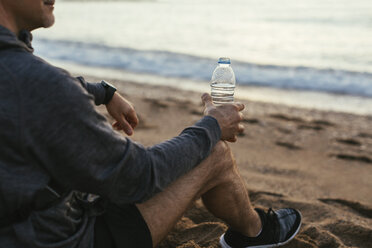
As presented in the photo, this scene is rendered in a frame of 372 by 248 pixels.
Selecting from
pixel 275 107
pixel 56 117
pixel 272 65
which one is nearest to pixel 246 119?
pixel 275 107

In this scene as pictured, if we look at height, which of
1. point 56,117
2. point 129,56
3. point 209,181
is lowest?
point 129,56

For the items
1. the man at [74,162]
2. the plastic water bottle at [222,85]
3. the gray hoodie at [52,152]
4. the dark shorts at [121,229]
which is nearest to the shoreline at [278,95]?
the plastic water bottle at [222,85]

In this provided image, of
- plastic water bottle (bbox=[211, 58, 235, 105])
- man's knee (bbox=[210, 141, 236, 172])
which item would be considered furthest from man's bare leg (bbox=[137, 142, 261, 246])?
plastic water bottle (bbox=[211, 58, 235, 105])

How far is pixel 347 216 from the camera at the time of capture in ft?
10.8

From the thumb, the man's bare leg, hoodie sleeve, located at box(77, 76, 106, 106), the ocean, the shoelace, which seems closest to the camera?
the man's bare leg

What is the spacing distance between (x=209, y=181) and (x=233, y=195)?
0.19m

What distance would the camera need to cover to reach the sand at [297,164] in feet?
9.86

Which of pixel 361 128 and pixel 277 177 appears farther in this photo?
pixel 361 128

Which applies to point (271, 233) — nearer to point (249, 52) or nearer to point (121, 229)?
point (121, 229)

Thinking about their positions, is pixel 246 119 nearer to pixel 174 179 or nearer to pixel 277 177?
pixel 277 177

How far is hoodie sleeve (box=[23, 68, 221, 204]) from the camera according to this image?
4.95 ft

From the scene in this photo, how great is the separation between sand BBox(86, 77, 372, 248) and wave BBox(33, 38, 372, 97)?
2331 mm

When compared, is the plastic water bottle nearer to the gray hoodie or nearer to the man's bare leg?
the man's bare leg

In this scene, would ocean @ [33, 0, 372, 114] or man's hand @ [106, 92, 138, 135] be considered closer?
man's hand @ [106, 92, 138, 135]
